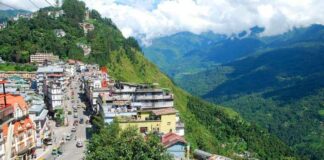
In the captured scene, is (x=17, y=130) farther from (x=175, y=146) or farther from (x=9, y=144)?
(x=175, y=146)

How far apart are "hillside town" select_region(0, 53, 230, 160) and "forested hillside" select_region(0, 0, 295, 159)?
49.1 feet

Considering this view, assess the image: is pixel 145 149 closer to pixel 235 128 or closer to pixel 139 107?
pixel 139 107

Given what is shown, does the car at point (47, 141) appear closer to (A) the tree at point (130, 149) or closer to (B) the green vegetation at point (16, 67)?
(A) the tree at point (130, 149)

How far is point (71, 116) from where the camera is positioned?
265ft

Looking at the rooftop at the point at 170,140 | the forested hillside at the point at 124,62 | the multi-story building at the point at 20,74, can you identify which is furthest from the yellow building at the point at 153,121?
the multi-story building at the point at 20,74

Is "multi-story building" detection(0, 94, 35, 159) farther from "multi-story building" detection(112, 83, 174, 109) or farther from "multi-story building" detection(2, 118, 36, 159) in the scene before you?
"multi-story building" detection(112, 83, 174, 109)

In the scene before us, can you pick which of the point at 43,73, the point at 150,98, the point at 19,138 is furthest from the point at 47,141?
the point at 43,73

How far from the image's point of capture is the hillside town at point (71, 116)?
175 feet

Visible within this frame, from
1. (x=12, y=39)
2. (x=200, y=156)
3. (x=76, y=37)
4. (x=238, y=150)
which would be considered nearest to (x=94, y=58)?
(x=76, y=37)

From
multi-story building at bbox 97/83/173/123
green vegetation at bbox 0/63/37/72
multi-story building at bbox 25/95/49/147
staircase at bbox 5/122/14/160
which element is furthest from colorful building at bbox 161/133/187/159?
green vegetation at bbox 0/63/37/72

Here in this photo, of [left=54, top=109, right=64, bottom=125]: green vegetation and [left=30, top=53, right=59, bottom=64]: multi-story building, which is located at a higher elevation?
[left=30, top=53, right=59, bottom=64]: multi-story building

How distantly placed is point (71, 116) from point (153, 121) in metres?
25.9

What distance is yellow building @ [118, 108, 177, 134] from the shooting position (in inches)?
2330

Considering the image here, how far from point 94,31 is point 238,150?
84.2 meters
